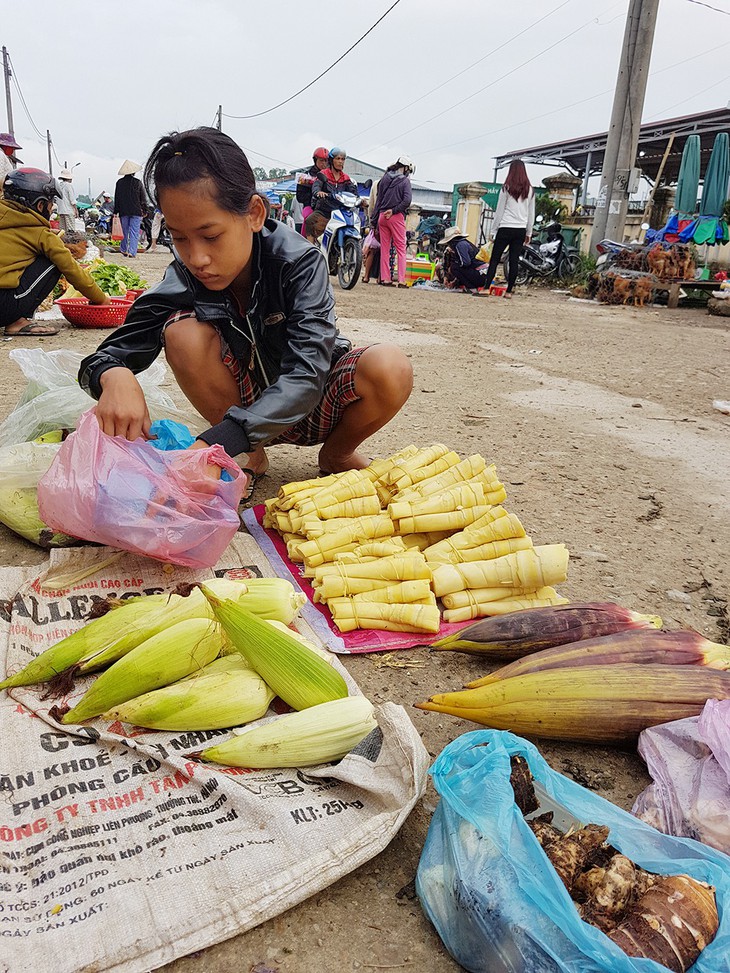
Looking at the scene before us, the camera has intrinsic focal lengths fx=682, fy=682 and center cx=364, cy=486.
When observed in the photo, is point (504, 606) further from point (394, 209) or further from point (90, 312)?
point (394, 209)

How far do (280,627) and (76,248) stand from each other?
10.0 m

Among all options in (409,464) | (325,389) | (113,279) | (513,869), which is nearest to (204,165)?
(325,389)

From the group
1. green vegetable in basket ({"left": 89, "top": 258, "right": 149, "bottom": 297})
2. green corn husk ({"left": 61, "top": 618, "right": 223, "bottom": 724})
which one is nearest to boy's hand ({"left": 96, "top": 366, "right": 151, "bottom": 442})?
green corn husk ({"left": 61, "top": 618, "right": 223, "bottom": 724})

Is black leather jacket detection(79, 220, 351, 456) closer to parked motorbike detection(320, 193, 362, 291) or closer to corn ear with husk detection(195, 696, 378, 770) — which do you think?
corn ear with husk detection(195, 696, 378, 770)

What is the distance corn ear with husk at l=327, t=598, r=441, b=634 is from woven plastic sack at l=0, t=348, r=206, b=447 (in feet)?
4.59

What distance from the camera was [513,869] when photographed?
3.31ft

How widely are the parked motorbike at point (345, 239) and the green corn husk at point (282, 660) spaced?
30.6ft

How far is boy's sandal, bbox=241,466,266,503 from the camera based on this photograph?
272 centimetres

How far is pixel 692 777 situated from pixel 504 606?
0.76 m

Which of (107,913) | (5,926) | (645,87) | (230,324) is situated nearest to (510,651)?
(107,913)

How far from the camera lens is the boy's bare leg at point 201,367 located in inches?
93.1

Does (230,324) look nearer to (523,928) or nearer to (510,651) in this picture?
(510,651)

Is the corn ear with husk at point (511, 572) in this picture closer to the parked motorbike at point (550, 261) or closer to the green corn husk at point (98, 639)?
the green corn husk at point (98, 639)

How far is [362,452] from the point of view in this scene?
339 centimetres
